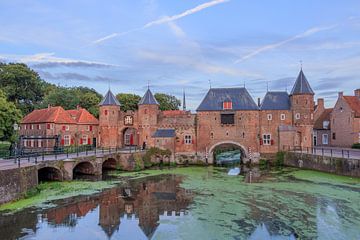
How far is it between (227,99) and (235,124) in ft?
9.70

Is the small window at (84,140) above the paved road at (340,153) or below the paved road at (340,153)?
above

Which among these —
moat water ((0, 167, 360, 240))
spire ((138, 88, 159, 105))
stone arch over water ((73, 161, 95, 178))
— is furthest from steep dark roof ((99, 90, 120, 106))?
moat water ((0, 167, 360, 240))

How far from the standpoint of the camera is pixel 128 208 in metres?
18.8

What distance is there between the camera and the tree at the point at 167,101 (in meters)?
66.5

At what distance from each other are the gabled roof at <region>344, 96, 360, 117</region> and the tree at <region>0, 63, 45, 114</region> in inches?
1797

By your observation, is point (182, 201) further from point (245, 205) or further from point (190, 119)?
point (190, 119)

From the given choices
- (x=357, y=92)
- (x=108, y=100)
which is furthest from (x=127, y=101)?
(x=357, y=92)

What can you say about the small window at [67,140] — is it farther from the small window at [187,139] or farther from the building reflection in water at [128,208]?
the building reflection in water at [128,208]

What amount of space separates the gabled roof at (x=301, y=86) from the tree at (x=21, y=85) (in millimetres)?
39780

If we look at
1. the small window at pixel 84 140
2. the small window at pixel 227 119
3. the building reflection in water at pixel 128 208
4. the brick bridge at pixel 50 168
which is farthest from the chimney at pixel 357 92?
the small window at pixel 84 140

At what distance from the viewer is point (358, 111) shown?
37.9 meters

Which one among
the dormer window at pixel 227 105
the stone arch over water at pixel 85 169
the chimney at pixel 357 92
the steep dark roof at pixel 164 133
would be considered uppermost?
the chimney at pixel 357 92

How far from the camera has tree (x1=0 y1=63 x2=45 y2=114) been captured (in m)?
52.5

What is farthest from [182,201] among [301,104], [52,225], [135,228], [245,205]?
[301,104]
